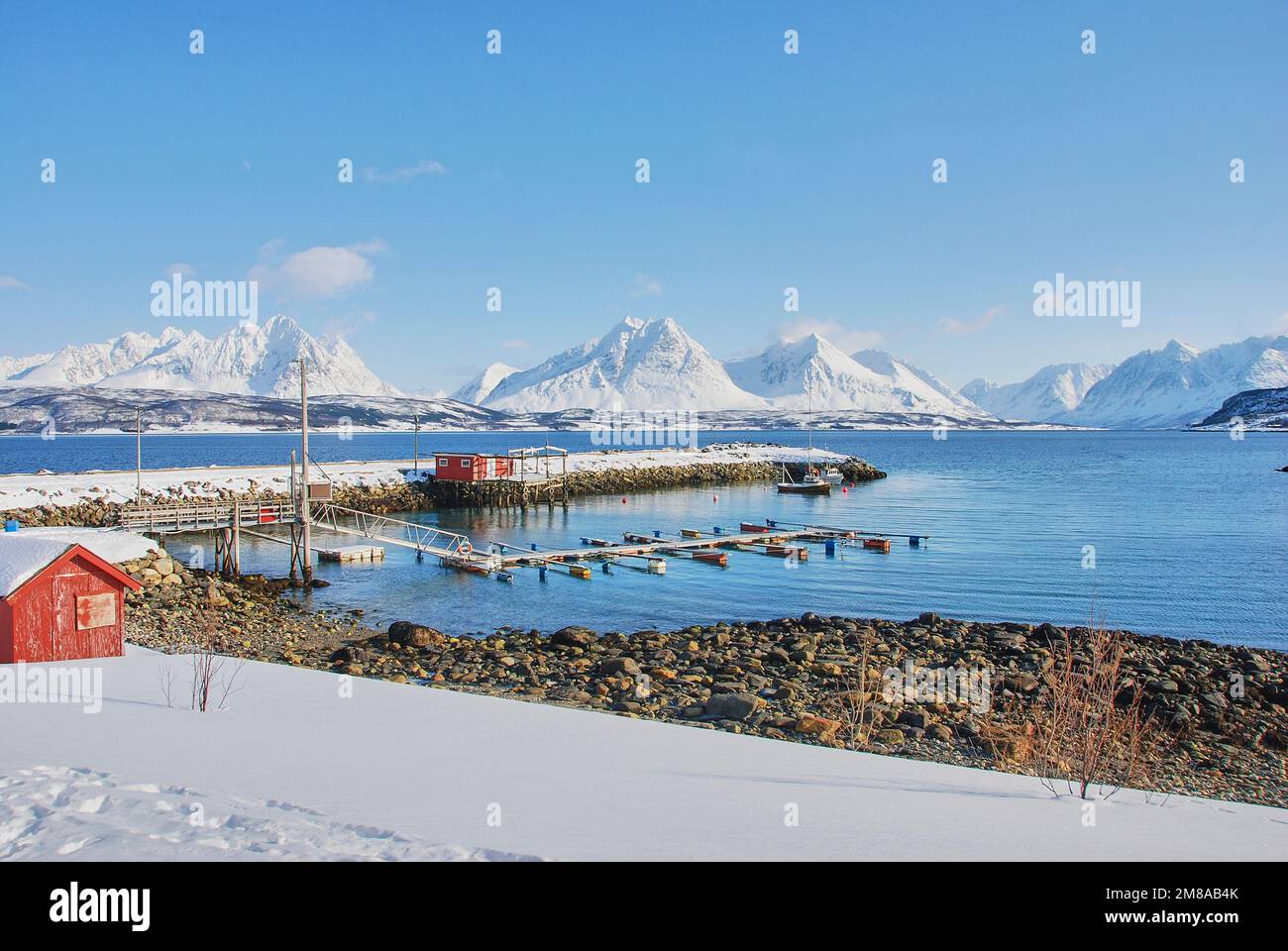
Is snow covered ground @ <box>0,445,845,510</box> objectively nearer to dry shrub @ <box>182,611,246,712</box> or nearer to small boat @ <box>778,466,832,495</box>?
small boat @ <box>778,466,832,495</box>

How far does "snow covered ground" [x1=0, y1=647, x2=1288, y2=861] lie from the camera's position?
7230 mm

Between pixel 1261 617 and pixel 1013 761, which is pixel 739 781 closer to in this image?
pixel 1013 761

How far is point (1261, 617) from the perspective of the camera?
90.1ft

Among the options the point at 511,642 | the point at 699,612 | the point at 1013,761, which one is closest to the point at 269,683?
the point at 511,642

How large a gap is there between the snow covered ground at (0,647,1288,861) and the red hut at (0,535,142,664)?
4256 millimetres

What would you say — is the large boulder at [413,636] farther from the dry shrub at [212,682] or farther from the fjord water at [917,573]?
the dry shrub at [212,682]

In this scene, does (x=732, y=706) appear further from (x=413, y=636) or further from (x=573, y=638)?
(x=413, y=636)

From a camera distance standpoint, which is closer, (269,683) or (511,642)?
(269,683)

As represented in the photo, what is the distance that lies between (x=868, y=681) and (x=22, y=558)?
17.4 m

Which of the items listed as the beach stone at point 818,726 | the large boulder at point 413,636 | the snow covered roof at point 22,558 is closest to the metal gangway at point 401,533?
the large boulder at point 413,636

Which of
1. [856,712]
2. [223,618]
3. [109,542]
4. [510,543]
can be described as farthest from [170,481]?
[856,712]

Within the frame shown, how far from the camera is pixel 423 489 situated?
63.9 meters
